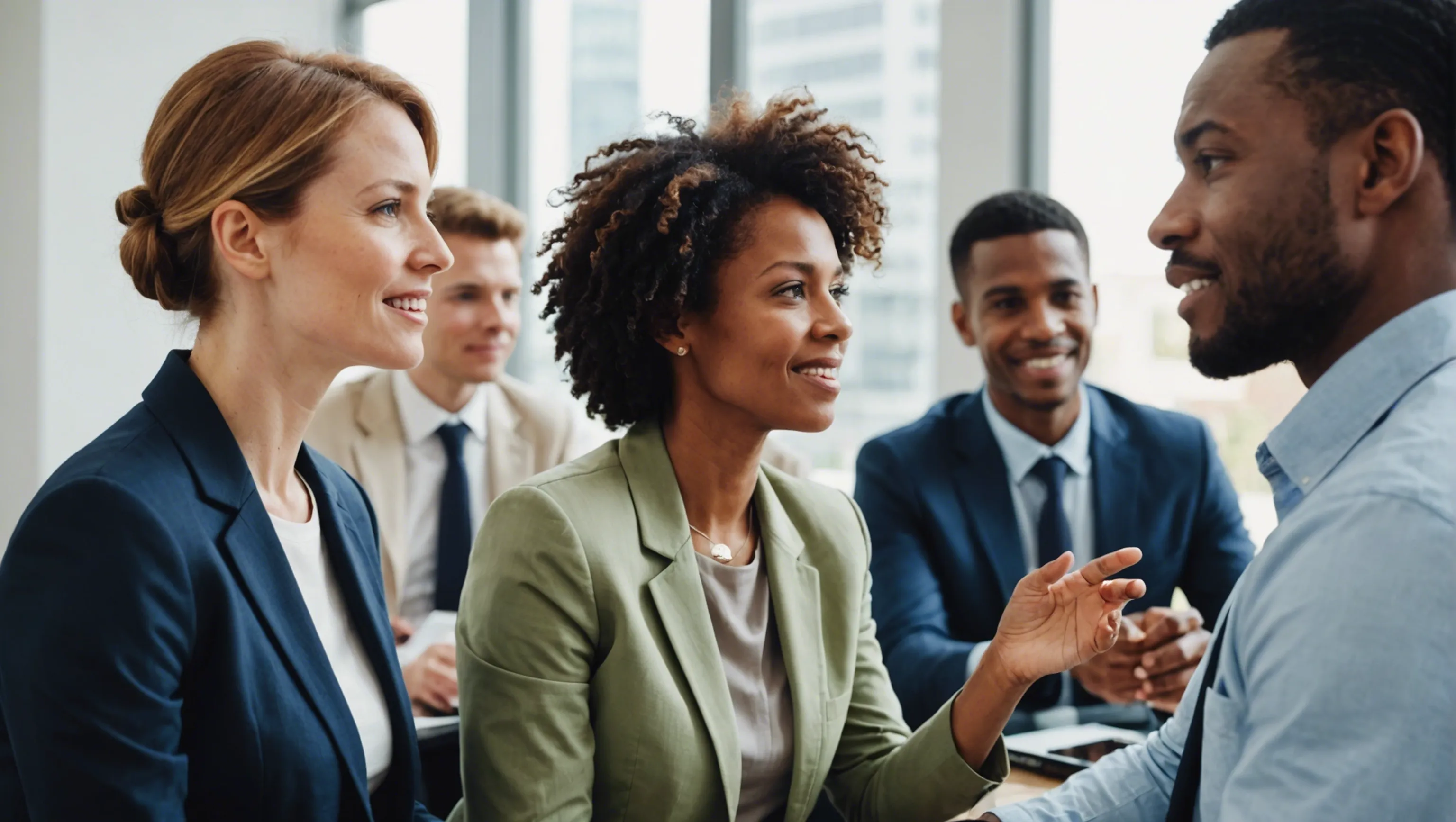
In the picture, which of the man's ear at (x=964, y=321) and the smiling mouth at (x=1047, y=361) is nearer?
the smiling mouth at (x=1047, y=361)

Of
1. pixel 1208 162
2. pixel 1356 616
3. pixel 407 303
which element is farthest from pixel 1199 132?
pixel 407 303

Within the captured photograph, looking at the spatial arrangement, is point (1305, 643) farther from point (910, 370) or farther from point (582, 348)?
point (910, 370)

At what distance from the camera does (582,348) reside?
194cm

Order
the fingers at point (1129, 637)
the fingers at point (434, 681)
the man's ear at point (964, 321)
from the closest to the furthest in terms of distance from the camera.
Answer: the fingers at point (1129, 637), the fingers at point (434, 681), the man's ear at point (964, 321)

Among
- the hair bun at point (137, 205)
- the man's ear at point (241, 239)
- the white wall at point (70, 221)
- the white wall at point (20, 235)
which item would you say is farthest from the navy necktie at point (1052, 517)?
the white wall at point (20, 235)

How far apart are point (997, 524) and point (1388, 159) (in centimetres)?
153

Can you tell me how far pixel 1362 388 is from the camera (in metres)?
1.11

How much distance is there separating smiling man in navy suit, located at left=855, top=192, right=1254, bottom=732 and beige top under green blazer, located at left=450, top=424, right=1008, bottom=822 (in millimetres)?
670

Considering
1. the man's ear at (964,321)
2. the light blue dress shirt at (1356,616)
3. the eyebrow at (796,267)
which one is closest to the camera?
the light blue dress shirt at (1356,616)

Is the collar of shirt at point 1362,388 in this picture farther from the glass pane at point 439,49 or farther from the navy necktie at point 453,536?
the glass pane at point 439,49

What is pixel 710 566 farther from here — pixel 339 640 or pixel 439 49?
pixel 439 49

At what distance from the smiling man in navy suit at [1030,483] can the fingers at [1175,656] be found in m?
0.27

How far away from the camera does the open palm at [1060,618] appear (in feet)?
5.12

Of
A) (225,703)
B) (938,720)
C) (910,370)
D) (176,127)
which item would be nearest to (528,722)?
(225,703)
